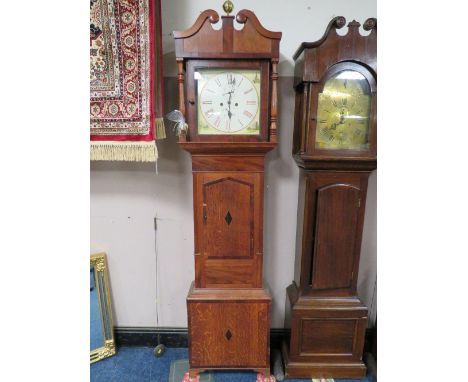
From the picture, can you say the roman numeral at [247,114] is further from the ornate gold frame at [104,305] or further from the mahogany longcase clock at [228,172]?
the ornate gold frame at [104,305]

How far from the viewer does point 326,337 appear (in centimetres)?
148

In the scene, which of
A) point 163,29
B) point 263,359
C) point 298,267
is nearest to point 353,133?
point 298,267

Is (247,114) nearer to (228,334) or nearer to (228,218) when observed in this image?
(228,218)

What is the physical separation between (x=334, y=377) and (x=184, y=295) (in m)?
0.92

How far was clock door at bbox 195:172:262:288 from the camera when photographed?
133cm

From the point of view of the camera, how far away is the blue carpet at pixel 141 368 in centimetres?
150

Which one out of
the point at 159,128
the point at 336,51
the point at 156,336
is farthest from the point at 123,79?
the point at 156,336

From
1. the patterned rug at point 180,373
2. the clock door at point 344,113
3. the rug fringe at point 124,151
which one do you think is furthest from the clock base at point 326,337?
the rug fringe at point 124,151

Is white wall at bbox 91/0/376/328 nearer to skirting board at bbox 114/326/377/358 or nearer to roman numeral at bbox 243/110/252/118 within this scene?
skirting board at bbox 114/326/377/358

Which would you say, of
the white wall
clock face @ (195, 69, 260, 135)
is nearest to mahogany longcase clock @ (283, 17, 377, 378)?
the white wall

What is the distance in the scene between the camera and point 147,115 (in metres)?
1.32

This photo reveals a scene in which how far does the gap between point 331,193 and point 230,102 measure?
636 mm

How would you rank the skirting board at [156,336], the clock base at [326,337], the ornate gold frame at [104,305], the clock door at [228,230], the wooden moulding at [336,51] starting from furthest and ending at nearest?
the skirting board at [156,336]
the ornate gold frame at [104,305]
the clock base at [326,337]
the clock door at [228,230]
the wooden moulding at [336,51]

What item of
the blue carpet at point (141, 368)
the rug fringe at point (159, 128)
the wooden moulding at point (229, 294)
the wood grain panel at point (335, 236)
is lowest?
the blue carpet at point (141, 368)
